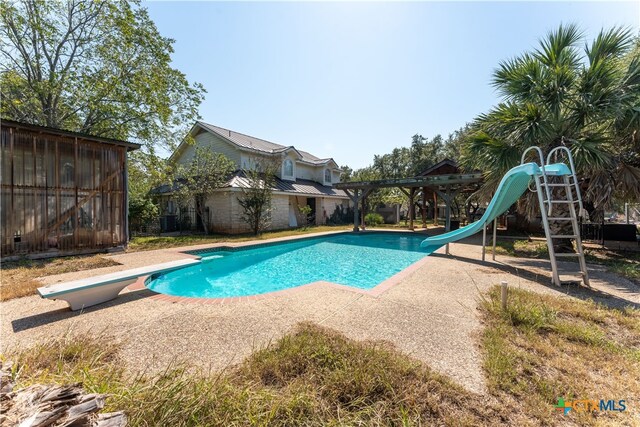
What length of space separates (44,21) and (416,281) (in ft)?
63.1

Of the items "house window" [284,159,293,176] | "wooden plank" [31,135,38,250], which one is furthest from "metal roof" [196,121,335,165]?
"wooden plank" [31,135,38,250]

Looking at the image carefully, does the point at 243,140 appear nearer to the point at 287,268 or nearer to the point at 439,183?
the point at 287,268

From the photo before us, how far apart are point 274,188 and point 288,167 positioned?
415 cm

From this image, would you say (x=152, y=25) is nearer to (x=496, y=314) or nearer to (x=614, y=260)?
(x=496, y=314)

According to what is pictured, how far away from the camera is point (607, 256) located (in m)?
8.11

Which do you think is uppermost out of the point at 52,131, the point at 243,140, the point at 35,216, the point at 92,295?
the point at 243,140

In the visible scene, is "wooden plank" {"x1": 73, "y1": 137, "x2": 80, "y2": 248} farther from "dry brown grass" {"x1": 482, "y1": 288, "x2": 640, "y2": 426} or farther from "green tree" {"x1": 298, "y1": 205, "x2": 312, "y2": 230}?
"green tree" {"x1": 298, "y1": 205, "x2": 312, "y2": 230}

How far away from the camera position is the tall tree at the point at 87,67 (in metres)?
11.3

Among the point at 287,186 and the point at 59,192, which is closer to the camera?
the point at 59,192

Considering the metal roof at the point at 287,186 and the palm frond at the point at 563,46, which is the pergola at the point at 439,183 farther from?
the palm frond at the point at 563,46

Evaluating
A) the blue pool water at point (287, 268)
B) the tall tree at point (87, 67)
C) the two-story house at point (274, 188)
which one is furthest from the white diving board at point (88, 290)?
the tall tree at point (87, 67)

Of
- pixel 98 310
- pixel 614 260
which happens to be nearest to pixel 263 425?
pixel 98 310

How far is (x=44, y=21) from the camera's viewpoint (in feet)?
37.4

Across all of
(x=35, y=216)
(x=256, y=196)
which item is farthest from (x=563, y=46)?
(x=35, y=216)
